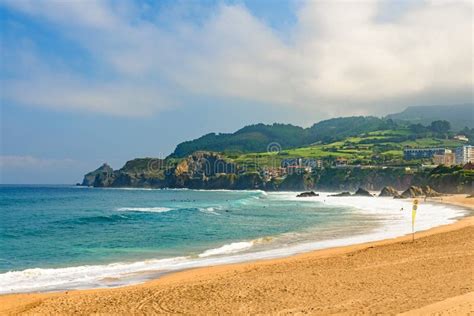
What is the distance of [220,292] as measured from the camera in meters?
13.3

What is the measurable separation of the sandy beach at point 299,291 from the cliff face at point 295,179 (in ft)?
254

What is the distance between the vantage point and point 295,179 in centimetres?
15200

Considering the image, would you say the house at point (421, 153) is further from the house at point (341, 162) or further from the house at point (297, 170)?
the house at point (297, 170)

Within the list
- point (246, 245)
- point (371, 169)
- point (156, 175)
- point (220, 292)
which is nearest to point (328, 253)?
point (246, 245)

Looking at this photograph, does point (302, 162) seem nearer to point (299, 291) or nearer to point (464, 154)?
point (464, 154)

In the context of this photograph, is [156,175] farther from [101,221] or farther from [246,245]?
[246,245]

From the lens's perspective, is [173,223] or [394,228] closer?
[394,228]

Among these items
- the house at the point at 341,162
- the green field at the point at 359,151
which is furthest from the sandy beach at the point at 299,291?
the green field at the point at 359,151

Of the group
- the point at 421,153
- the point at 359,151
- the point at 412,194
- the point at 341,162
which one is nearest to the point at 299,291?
the point at 412,194

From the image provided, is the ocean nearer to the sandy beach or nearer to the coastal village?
the sandy beach

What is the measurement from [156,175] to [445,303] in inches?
7528

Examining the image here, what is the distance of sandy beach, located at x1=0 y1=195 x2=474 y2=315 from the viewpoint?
11109mm

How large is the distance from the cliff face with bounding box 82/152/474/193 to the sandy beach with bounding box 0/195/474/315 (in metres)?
77.3

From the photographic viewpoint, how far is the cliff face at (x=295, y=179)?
92.6m
